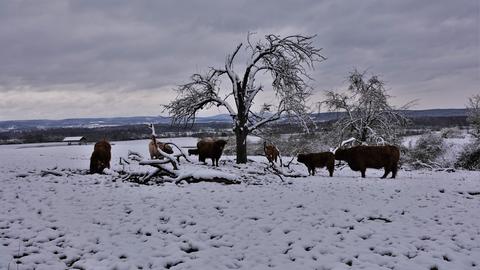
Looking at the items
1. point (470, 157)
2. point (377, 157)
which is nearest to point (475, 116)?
point (470, 157)

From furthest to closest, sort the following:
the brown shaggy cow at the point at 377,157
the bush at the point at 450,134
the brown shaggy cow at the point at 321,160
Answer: the bush at the point at 450,134 → the brown shaggy cow at the point at 321,160 → the brown shaggy cow at the point at 377,157

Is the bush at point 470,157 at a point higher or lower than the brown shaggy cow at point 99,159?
lower

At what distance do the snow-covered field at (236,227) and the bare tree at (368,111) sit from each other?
1830cm

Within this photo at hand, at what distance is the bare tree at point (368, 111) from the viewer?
29.9 metres

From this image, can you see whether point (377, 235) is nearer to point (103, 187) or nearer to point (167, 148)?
point (103, 187)

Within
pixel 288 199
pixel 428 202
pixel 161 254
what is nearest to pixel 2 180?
pixel 161 254

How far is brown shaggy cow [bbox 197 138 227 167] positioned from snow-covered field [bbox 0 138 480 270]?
7841 mm

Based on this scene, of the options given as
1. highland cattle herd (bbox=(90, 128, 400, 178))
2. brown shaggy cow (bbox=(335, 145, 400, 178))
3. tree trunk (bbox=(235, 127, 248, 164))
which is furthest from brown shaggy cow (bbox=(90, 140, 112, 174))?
brown shaggy cow (bbox=(335, 145, 400, 178))

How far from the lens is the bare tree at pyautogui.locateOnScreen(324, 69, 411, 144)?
2986 centimetres

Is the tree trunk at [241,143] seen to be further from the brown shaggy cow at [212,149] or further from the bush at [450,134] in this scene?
the bush at [450,134]

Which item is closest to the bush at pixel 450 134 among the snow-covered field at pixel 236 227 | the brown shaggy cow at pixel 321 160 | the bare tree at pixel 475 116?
the bare tree at pixel 475 116

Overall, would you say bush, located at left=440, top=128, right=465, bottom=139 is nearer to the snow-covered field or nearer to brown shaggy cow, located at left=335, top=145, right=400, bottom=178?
brown shaggy cow, located at left=335, top=145, right=400, bottom=178

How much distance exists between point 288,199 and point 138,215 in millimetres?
4319

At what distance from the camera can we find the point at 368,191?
11.6m
